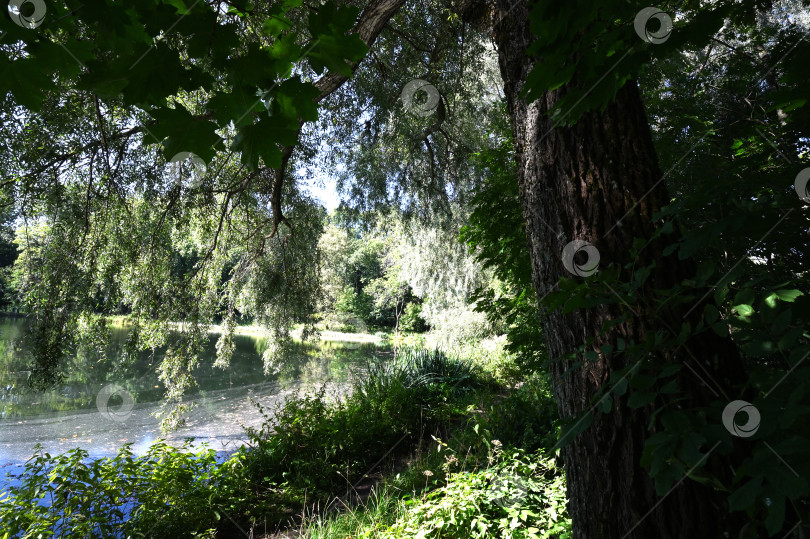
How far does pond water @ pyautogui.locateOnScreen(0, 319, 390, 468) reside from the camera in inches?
268

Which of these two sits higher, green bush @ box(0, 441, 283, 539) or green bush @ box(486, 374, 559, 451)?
green bush @ box(486, 374, 559, 451)

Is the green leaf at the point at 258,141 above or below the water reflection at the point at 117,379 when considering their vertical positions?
above

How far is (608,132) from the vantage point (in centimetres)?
150

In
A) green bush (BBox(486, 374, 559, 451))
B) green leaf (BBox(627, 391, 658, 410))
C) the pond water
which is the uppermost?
green leaf (BBox(627, 391, 658, 410))

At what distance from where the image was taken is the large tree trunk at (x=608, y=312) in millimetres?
→ 1215

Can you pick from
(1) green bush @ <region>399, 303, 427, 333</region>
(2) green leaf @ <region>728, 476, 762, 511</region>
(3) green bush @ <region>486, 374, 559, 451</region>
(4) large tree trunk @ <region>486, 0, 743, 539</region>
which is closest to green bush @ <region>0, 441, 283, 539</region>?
(3) green bush @ <region>486, 374, 559, 451</region>

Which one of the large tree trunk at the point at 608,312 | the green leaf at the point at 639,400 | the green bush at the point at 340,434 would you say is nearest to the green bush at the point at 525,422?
the green bush at the point at 340,434

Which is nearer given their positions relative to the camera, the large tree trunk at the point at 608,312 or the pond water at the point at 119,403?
the large tree trunk at the point at 608,312

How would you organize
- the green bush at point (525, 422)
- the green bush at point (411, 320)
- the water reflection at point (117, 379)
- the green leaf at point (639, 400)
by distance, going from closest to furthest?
the green leaf at point (639, 400) < the green bush at point (525, 422) < the water reflection at point (117, 379) < the green bush at point (411, 320)

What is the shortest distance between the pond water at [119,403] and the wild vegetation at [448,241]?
1297 mm

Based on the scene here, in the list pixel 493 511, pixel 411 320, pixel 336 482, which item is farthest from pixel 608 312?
pixel 411 320

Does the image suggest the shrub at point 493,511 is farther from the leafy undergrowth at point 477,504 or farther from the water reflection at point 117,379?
the water reflection at point 117,379

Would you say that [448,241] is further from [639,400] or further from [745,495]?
[745,495]

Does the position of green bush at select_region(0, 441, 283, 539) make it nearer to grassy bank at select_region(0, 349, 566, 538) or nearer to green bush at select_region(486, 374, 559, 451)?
grassy bank at select_region(0, 349, 566, 538)
